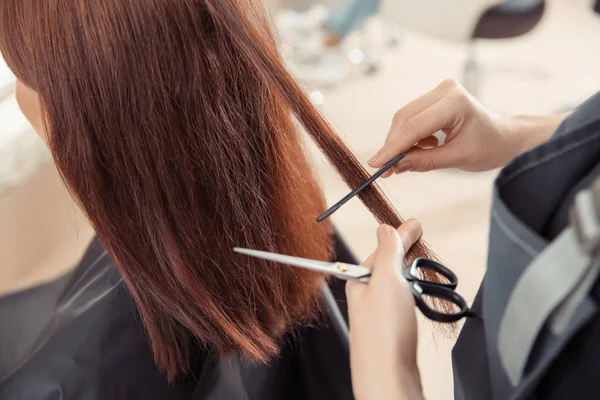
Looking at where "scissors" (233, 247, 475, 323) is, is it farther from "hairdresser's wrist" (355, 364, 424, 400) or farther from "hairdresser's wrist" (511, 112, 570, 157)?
"hairdresser's wrist" (511, 112, 570, 157)

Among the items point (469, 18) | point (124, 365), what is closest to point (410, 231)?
point (124, 365)

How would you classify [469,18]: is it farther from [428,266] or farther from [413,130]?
[428,266]

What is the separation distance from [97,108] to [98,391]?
18.9 inches

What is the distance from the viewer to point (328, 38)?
319 centimetres

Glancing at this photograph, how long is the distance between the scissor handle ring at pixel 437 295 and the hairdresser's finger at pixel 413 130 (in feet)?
0.90

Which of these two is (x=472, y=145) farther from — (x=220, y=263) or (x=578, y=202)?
(x=578, y=202)

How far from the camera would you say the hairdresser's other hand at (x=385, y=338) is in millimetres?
646

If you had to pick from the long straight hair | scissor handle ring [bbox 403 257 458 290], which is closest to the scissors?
scissor handle ring [bbox 403 257 458 290]

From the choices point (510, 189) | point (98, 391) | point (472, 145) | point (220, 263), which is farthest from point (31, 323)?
point (510, 189)

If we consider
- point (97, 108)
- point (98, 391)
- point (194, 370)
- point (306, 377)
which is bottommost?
point (306, 377)

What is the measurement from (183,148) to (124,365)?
1.33 ft

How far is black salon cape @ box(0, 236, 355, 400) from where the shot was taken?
1.01m

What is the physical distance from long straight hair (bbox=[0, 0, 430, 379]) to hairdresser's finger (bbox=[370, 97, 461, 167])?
49 millimetres

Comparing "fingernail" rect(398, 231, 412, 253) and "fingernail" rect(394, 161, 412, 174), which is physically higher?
"fingernail" rect(398, 231, 412, 253)
